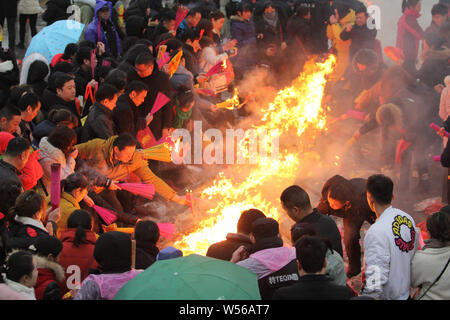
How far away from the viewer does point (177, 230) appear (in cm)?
614

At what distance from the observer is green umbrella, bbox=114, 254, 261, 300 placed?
294 cm

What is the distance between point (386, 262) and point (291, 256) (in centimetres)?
62

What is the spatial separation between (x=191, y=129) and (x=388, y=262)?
14.5ft

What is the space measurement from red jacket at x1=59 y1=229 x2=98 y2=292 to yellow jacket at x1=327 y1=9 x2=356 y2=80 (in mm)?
7395

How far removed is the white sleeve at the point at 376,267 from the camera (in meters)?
3.71

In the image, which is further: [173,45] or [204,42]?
[204,42]

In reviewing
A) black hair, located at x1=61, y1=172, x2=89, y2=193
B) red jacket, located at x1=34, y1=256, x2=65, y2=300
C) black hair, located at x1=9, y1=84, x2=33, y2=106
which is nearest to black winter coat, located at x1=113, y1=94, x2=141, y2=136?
black hair, located at x1=9, y1=84, x2=33, y2=106

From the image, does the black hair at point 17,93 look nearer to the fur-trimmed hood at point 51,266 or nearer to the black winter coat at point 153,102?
the black winter coat at point 153,102

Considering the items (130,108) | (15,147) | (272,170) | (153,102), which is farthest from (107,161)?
(272,170)

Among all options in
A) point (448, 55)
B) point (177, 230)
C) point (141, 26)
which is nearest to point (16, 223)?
point (177, 230)

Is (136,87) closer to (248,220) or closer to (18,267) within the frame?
(248,220)

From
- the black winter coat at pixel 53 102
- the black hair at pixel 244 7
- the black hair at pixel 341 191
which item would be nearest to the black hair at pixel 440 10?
the black hair at pixel 244 7

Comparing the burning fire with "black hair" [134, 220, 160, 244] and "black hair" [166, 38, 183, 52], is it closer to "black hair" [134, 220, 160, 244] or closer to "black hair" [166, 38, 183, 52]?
"black hair" [134, 220, 160, 244]

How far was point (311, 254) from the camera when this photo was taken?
318 cm
